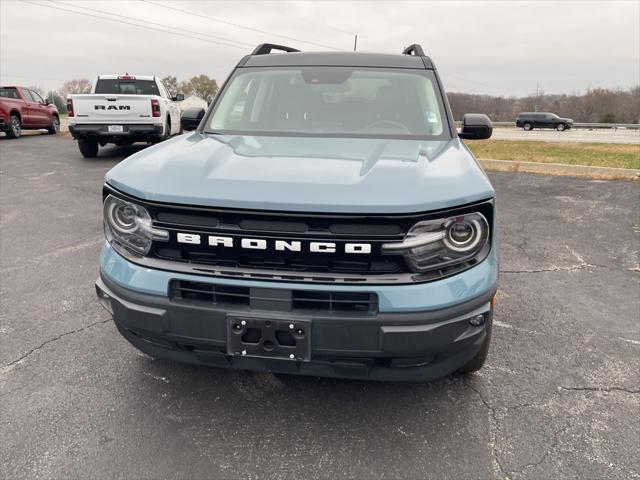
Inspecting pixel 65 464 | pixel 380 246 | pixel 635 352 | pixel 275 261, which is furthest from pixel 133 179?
pixel 635 352

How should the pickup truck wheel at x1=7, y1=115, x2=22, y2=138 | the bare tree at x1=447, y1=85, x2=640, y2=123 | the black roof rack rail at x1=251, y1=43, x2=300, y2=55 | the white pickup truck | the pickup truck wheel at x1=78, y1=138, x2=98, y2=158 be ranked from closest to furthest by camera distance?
1. the black roof rack rail at x1=251, y1=43, x2=300, y2=55
2. the white pickup truck
3. the pickup truck wheel at x1=78, y1=138, x2=98, y2=158
4. the pickup truck wheel at x1=7, y1=115, x2=22, y2=138
5. the bare tree at x1=447, y1=85, x2=640, y2=123

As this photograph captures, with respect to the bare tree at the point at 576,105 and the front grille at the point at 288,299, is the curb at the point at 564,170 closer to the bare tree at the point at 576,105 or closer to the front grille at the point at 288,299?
the front grille at the point at 288,299

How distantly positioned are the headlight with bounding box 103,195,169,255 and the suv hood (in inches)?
3.6

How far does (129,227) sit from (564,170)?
9.31 metres

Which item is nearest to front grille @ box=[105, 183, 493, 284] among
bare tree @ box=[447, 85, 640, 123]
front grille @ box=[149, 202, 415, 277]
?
front grille @ box=[149, 202, 415, 277]

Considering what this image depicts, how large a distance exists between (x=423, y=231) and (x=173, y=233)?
101 centimetres

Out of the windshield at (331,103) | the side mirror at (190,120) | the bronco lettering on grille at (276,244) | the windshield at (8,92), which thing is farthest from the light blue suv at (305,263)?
the windshield at (8,92)

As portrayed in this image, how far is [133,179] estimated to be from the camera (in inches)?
82.3

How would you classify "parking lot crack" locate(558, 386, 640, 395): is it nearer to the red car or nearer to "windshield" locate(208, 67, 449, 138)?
"windshield" locate(208, 67, 449, 138)

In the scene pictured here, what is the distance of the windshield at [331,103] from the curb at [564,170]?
700 centimetres

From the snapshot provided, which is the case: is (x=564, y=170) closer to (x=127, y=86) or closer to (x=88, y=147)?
(x=88, y=147)

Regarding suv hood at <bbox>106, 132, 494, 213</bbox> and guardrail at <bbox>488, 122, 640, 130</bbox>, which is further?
guardrail at <bbox>488, 122, 640, 130</bbox>

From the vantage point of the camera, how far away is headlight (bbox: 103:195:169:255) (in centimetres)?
203

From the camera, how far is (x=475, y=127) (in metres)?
3.58
